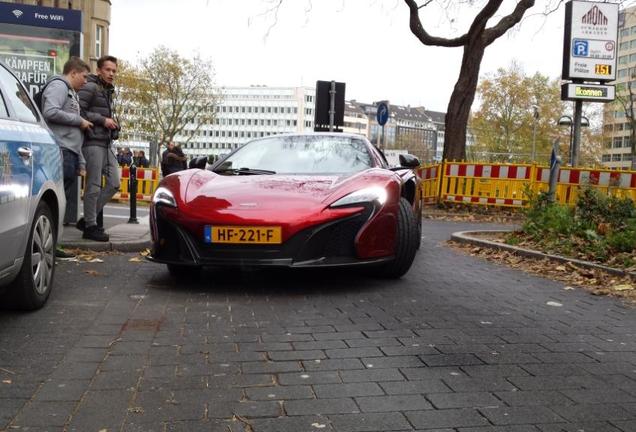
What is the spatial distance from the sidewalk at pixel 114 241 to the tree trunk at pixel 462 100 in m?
10.9

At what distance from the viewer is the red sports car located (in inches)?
195

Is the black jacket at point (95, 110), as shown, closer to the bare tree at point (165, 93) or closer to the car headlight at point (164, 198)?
the car headlight at point (164, 198)

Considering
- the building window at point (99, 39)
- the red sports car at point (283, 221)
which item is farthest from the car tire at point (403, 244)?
the building window at point (99, 39)

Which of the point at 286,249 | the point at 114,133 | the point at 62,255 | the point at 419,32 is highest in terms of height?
the point at 419,32

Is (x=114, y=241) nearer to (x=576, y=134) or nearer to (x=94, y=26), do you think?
(x=576, y=134)

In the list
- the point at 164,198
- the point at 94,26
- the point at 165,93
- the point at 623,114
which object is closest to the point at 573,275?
the point at 164,198

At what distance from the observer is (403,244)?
554cm

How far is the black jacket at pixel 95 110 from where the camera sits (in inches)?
278

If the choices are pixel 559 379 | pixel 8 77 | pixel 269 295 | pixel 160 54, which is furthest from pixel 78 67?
pixel 160 54

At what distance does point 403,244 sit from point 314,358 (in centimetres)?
227

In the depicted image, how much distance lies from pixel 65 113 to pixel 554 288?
15.7 feet

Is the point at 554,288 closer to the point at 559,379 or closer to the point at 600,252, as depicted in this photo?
the point at 600,252

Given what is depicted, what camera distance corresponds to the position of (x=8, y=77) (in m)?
4.50

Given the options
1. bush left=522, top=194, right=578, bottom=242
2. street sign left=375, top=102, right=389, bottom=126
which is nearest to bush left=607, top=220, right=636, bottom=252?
bush left=522, top=194, right=578, bottom=242
